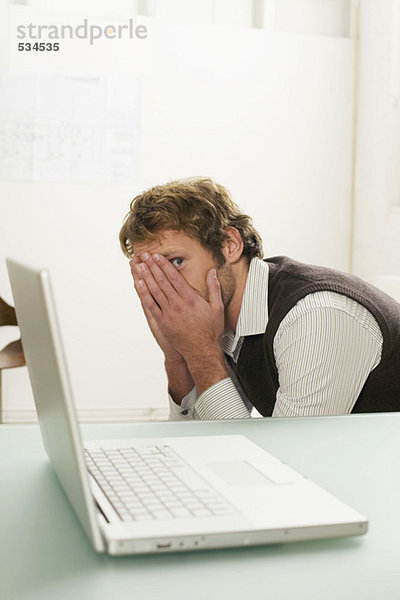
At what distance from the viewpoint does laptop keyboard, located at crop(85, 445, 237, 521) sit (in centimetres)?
59

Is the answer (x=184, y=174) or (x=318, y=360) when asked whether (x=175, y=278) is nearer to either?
(x=318, y=360)

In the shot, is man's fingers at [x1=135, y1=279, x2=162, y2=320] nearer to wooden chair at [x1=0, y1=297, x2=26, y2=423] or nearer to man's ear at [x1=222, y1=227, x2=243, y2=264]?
man's ear at [x1=222, y1=227, x2=243, y2=264]

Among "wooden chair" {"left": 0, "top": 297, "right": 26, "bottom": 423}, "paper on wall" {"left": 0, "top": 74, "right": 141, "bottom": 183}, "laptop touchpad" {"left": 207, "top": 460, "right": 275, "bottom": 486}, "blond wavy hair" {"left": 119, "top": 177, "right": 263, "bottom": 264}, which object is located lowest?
"wooden chair" {"left": 0, "top": 297, "right": 26, "bottom": 423}

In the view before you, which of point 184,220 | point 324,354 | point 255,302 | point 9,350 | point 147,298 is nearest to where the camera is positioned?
point 324,354

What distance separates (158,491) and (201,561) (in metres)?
0.09

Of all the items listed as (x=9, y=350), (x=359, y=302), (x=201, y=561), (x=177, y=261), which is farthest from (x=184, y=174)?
(x=201, y=561)

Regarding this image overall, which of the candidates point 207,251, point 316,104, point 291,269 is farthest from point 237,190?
point 291,269

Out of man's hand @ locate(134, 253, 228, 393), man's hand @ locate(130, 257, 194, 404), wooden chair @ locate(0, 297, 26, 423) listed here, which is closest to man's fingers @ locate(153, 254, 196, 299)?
man's hand @ locate(134, 253, 228, 393)

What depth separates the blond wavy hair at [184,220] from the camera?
1788 millimetres

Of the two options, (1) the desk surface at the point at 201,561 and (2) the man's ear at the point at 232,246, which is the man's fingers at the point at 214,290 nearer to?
(2) the man's ear at the point at 232,246

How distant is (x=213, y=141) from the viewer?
2.87 meters

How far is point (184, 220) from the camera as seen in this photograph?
1841mm

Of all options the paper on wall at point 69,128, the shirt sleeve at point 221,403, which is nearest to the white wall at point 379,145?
the paper on wall at point 69,128

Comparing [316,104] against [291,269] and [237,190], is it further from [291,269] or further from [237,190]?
[291,269]
